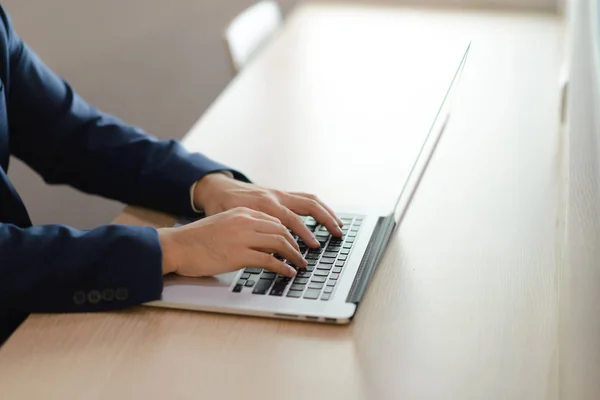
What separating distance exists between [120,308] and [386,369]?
0.34 metres

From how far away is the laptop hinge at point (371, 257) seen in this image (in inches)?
37.6

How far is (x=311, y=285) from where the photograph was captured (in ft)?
3.20

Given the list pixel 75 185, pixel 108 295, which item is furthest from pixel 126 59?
pixel 108 295

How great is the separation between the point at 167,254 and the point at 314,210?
21 cm

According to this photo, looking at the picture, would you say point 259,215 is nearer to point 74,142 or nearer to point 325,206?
point 325,206

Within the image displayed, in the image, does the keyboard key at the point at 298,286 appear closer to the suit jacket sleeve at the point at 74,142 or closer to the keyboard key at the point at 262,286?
the keyboard key at the point at 262,286

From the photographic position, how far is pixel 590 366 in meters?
0.64

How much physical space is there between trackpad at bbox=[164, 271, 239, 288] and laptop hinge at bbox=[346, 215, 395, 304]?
0.51 ft

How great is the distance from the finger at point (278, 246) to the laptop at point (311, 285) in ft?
0.05

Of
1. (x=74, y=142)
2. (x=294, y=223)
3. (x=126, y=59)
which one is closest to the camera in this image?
(x=294, y=223)

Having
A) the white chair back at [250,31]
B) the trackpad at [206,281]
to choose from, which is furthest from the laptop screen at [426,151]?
the white chair back at [250,31]

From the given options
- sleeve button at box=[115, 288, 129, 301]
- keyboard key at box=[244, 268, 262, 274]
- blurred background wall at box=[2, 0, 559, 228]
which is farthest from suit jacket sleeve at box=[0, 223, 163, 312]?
blurred background wall at box=[2, 0, 559, 228]

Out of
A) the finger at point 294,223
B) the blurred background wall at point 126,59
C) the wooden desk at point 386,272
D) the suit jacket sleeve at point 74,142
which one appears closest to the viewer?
the wooden desk at point 386,272

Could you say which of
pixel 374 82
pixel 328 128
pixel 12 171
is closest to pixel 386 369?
pixel 328 128
